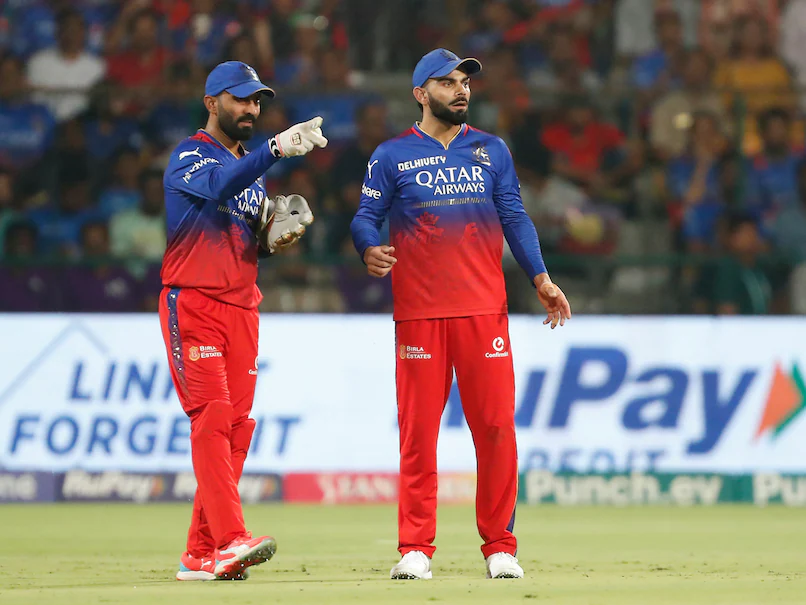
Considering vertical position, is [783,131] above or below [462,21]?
below

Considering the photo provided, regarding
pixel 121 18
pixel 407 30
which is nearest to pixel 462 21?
pixel 407 30

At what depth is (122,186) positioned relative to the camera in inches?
545

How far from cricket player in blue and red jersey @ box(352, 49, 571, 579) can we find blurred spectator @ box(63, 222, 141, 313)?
6.01 m

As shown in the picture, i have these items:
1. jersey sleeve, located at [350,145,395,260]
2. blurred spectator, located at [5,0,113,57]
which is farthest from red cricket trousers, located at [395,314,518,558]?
blurred spectator, located at [5,0,113,57]

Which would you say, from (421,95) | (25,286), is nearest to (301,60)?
(25,286)

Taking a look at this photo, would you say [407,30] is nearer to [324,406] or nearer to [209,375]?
[324,406]

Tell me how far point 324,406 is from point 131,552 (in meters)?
3.82

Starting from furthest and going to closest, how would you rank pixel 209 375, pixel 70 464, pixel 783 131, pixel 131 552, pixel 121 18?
pixel 121 18, pixel 783 131, pixel 70 464, pixel 131 552, pixel 209 375

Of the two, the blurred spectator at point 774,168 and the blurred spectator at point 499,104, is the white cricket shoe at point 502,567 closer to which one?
the blurred spectator at point 499,104

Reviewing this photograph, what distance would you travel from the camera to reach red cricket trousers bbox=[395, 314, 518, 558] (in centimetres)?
705

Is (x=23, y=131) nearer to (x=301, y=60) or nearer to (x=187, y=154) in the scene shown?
(x=301, y=60)

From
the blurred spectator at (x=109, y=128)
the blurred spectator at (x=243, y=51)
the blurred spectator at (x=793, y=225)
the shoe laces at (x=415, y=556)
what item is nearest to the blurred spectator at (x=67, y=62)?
the blurred spectator at (x=109, y=128)

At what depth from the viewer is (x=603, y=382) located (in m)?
12.4

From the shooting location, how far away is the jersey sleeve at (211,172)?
6641 mm
